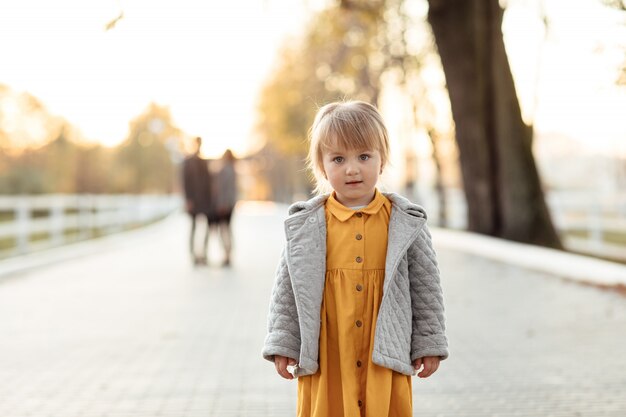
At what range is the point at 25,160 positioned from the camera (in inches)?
2400

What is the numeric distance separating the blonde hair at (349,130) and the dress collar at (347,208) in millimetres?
139

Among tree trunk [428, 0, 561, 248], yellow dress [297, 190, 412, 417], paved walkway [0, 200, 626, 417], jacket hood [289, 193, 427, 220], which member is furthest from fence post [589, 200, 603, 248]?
yellow dress [297, 190, 412, 417]

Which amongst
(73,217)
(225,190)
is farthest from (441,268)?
(73,217)

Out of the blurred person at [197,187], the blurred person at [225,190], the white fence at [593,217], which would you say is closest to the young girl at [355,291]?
the blurred person at [225,190]

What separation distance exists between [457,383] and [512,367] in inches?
26.5

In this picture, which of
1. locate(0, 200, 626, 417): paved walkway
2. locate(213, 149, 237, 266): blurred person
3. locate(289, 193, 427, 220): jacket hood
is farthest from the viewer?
locate(213, 149, 237, 266): blurred person

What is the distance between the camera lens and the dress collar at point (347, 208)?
3.15m

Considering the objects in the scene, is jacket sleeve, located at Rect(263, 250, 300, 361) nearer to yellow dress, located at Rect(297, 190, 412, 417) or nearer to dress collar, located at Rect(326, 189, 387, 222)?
yellow dress, located at Rect(297, 190, 412, 417)

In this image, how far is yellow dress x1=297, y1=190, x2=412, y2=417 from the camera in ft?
10.1

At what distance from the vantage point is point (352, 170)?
307cm

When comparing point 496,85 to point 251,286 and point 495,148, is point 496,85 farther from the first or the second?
point 251,286

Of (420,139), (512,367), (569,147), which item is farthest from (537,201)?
(569,147)

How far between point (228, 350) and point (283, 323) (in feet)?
13.1

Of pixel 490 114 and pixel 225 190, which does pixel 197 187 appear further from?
pixel 490 114
